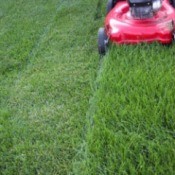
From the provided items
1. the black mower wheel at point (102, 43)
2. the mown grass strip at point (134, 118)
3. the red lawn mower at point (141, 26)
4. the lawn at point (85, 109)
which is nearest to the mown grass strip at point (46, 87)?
the lawn at point (85, 109)

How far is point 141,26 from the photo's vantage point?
12.3 ft

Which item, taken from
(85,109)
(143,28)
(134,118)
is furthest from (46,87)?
(134,118)

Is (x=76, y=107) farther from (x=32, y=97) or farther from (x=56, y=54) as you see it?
(x=56, y=54)

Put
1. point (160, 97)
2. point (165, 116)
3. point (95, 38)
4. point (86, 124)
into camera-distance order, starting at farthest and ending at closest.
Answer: point (95, 38), point (86, 124), point (160, 97), point (165, 116)

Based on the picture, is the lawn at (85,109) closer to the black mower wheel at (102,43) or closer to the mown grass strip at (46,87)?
the mown grass strip at (46,87)

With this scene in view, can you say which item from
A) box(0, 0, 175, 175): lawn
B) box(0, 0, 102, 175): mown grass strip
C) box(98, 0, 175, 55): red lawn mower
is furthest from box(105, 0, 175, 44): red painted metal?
box(0, 0, 102, 175): mown grass strip

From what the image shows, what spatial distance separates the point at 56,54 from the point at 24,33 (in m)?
1.26

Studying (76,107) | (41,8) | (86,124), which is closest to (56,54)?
(76,107)

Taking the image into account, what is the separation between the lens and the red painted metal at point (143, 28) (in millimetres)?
3607

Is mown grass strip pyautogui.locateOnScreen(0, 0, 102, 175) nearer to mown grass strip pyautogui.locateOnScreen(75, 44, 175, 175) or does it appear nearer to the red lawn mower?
mown grass strip pyautogui.locateOnScreen(75, 44, 175, 175)

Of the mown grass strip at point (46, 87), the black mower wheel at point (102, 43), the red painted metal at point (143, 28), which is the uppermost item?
the red painted metal at point (143, 28)

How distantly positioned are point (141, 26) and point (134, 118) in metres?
1.47

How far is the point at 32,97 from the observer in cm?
360

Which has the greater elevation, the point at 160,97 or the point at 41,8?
the point at 160,97
